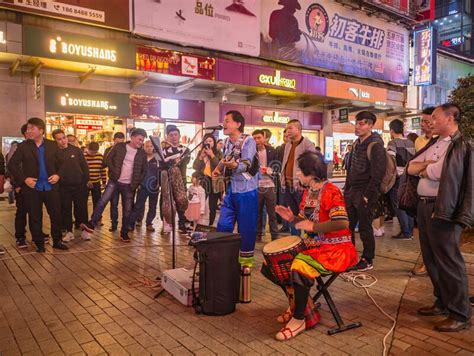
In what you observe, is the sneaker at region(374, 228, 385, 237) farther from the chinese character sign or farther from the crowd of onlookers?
the chinese character sign

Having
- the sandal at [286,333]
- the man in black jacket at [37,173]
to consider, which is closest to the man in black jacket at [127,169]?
the man in black jacket at [37,173]

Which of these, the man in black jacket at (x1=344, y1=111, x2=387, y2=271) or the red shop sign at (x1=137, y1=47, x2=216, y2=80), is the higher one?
the red shop sign at (x1=137, y1=47, x2=216, y2=80)

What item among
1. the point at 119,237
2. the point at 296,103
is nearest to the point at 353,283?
the point at 119,237

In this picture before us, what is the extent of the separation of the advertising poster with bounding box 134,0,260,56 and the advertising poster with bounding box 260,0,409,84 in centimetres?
94

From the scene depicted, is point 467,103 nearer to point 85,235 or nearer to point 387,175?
point 387,175

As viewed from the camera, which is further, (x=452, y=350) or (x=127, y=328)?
(x=127, y=328)

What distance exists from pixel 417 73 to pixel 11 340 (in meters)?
25.8

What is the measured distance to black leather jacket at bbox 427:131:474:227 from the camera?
355cm

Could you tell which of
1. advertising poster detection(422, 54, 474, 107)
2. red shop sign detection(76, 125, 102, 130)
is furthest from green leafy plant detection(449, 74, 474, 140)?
advertising poster detection(422, 54, 474, 107)

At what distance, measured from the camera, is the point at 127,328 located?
3789mm

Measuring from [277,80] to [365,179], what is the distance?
12089 millimetres

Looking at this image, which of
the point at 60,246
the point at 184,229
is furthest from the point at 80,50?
the point at 60,246

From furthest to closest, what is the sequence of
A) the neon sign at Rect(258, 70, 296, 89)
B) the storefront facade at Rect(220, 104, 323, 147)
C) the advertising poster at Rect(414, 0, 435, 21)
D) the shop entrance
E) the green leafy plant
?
1. the advertising poster at Rect(414, 0, 435, 21)
2. the storefront facade at Rect(220, 104, 323, 147)
3. the neon sign at Rect(258, 70, 296, 89)
4. the shop entrance
5. the green leafy plant

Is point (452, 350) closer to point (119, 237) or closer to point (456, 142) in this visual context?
point (456, 142)
